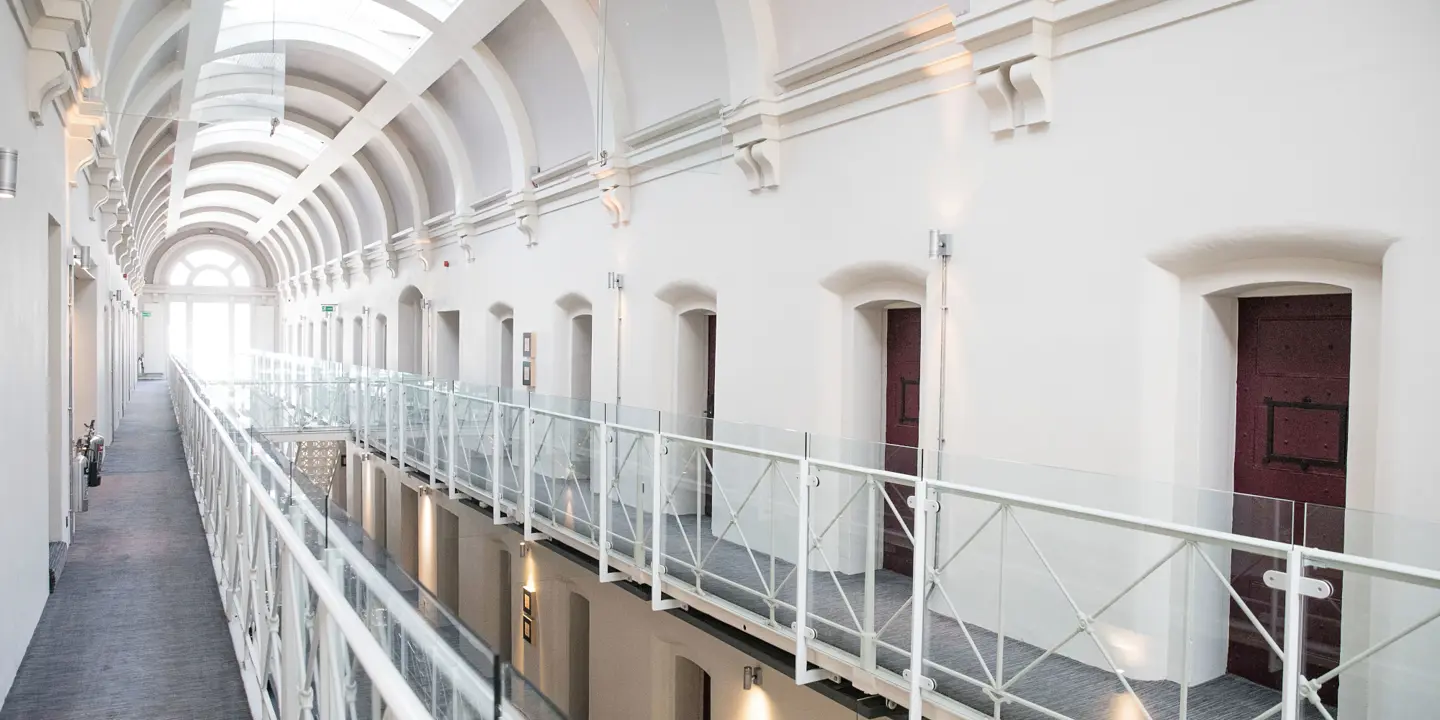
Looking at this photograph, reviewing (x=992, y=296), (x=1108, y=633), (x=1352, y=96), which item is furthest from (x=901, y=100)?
(x=1108, y=633)

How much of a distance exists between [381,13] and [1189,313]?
33.6ft

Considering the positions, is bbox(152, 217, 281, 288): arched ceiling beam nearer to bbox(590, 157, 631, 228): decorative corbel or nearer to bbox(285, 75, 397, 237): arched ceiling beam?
bbox(285, 75, 397, 237): arched ceiling beam

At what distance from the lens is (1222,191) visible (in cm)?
454

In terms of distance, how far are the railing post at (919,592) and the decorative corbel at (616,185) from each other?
6393mm

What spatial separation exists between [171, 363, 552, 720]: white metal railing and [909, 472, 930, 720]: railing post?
242 centimetres

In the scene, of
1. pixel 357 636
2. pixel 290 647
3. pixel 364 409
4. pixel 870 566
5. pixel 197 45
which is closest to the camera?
pixel 357 636

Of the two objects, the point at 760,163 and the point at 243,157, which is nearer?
the point at 760,163

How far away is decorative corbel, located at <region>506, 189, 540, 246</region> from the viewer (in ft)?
39.9

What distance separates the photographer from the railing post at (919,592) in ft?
13.6

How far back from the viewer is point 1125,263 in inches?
197

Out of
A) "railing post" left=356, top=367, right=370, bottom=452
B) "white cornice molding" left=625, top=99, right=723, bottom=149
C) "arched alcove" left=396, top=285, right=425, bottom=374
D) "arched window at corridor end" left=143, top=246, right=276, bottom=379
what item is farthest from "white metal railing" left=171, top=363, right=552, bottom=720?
"arched window at corridor end" left=143, top=246, right=276, bottom=379

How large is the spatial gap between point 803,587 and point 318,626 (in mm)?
2919

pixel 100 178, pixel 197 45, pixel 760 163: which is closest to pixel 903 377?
pixel 760 163

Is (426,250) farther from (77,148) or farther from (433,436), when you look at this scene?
(77,148)
